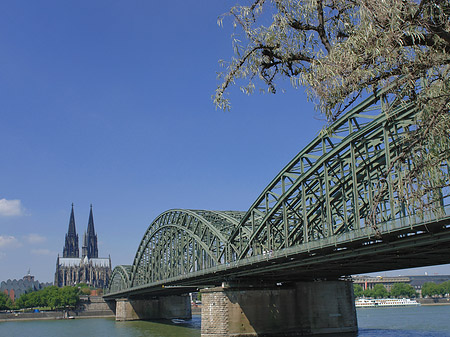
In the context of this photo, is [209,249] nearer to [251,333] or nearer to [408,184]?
[251,333]

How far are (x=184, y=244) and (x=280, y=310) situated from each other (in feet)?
124

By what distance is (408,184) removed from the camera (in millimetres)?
14078

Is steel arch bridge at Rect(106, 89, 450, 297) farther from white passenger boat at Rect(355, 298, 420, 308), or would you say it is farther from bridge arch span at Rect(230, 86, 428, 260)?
white passenger boat at Rect(355, 298, 420, 308)

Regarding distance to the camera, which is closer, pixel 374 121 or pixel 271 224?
pixel 374 121

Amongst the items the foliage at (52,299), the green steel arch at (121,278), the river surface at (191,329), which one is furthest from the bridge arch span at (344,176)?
the foliage at (52,299)

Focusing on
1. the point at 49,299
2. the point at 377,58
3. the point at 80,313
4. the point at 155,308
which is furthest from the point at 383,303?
the point at 377,58

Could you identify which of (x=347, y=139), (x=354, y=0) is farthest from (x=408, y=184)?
(x=347, y=139)

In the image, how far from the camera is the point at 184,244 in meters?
86.4

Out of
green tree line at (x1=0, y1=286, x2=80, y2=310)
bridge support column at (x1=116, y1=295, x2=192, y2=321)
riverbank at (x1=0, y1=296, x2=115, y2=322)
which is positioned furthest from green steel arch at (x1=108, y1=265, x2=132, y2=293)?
bridge support column at (x1=116, y1=295, x2=192, y2=321)

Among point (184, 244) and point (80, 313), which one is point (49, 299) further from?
point (184, 244)

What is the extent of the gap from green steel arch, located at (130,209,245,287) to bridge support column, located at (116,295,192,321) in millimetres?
5197

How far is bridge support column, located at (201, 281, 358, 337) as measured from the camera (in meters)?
49.2

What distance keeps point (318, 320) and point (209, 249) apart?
22.2 metres

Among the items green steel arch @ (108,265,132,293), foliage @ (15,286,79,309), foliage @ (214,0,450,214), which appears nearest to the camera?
foliage @ (214,0,450,214)
